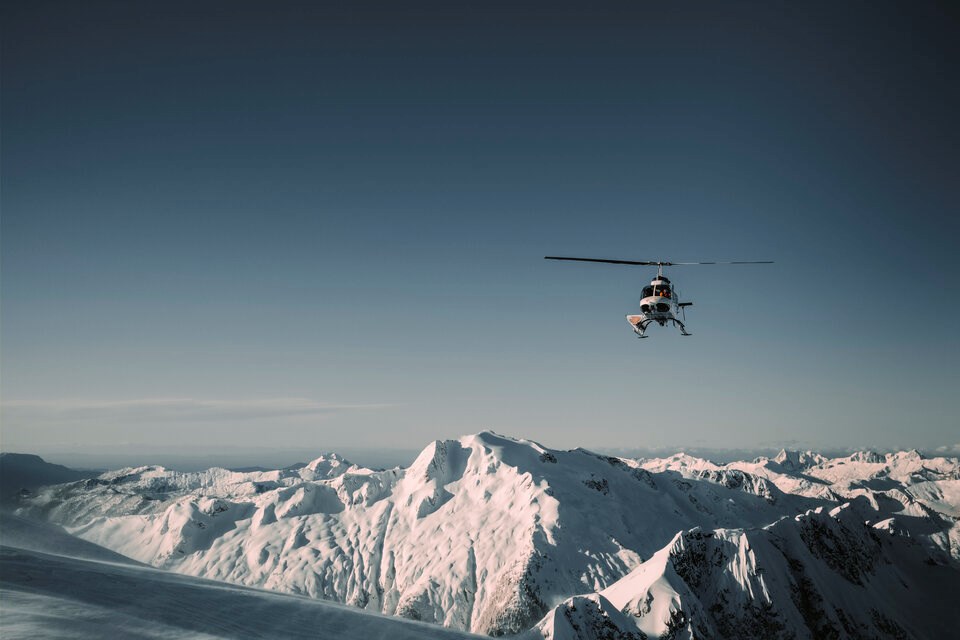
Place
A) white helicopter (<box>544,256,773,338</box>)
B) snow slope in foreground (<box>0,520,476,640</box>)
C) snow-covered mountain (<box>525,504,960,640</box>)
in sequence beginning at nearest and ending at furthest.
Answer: snow slope in foreground (<box>0,520,476,640</box>) → white helicopter (<box>544,256,773,338</box>) → snow-covered mountain (<box>525,504,960,640</box>)

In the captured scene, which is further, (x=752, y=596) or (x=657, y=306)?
(x=752, y=596)

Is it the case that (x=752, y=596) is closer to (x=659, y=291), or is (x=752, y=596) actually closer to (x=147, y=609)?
(x=659, y=291)

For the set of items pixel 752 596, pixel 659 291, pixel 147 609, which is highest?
pixel 659 291

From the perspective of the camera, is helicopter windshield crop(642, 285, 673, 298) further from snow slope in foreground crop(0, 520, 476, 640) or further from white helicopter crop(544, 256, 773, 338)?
snow slope in foreground crop(0, 520, 476, 640)

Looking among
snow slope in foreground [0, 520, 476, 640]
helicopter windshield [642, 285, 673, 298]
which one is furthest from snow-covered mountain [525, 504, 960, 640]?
helicopter windshield [642, 285, 673, 298]

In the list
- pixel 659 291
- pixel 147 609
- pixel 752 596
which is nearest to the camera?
pixel 147 609

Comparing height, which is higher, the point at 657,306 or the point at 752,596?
the point at 657,306

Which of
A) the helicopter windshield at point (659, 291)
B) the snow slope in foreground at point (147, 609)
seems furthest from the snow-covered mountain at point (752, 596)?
the helicopter windshield at point (659, 291)

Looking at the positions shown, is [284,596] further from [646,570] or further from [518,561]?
[518,561]

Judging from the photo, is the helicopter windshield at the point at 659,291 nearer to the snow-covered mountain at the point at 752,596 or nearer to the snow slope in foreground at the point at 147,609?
the snow slope in foreground at the point at 147,609

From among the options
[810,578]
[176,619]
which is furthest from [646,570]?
[176,619]

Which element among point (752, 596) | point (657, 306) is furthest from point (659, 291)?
point (752, 596)
